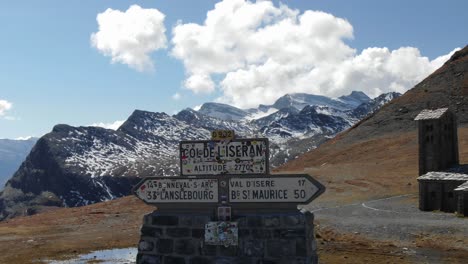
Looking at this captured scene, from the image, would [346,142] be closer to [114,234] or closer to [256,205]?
[114,234]

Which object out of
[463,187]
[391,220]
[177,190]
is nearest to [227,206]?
[177,190]

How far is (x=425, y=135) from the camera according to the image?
4231 centimetres

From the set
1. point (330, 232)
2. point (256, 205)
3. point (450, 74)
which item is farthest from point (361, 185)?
point (450, 74)

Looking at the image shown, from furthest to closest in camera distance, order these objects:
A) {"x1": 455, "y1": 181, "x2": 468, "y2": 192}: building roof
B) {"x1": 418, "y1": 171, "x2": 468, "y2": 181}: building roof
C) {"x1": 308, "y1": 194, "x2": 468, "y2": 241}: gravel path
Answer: {"x1": 418, "y1": 171, "x2": 468, "y2": 181}: building roof → {"x1": 455, "y1": 181, "x2": 468, "y2": 192}: building roof → {"x1": 308, "y1": 194, "x2": 468, "y2": 241}: gravel path

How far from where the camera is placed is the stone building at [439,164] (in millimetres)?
37469

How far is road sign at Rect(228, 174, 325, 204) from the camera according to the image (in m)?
13.0

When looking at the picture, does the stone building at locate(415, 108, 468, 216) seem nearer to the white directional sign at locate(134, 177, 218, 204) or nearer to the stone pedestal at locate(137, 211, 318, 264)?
the stone pedestal at locate(137, 211, 318, 264)

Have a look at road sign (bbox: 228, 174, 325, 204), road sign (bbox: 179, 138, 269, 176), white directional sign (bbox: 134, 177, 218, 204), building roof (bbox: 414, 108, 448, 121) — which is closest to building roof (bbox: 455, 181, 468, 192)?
building roof (bbox: 414, 108, 448, 121)

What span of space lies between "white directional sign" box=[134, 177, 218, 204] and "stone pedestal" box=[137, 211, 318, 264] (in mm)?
415

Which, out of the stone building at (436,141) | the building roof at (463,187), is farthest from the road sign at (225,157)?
the stone building at (436,141)

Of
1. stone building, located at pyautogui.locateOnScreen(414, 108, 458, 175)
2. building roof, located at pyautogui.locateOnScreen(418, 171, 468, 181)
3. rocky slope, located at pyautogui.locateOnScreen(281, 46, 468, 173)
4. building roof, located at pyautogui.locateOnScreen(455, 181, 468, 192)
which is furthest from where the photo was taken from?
rocky slope, located at pyautogui.locateOnScreen(281, 46, 468, 173)

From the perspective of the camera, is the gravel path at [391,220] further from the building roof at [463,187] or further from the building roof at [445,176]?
the building roof at [445,176]

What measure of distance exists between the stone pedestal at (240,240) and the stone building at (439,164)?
26.7 metres

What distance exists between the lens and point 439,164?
1655 inches
